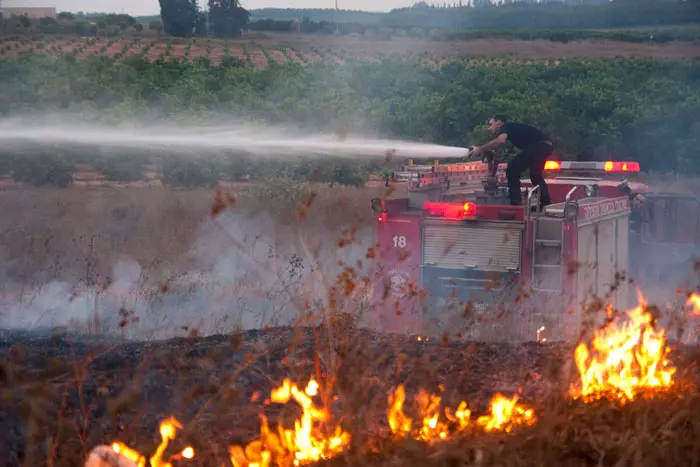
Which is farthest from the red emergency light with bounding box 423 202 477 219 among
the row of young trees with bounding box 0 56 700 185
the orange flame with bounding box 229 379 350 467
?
the row of young trees with bounding box 0 56 700 185

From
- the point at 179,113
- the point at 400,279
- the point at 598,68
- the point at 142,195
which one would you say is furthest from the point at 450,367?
the point at 598,68

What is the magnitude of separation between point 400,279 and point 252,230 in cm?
670

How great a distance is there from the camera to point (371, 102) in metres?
31.4

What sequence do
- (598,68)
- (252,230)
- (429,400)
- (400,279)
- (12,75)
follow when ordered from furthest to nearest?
1. (598,68)
2. (12,75)
3. (252,230)
4. (400,279)
5. (429,400)

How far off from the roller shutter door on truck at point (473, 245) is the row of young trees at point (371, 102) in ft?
33.8

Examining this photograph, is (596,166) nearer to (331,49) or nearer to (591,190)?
(591,190)

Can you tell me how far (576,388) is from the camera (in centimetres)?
543

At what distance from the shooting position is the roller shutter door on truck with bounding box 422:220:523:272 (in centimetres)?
946

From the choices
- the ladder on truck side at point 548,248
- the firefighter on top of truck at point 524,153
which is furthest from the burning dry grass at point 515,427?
the firefighter on top of truck at point 524,153

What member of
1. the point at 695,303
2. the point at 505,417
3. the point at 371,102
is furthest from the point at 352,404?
the point at 371,102

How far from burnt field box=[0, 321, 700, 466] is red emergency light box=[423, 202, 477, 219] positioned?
2760 millimetres

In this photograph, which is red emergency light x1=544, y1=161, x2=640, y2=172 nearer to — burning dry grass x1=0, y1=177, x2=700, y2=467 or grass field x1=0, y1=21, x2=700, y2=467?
grass field x1=0, y1=21, x2=700, y2=467

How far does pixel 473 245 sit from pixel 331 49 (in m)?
40.9

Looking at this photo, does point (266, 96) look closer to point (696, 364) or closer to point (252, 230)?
point (252, 230)
